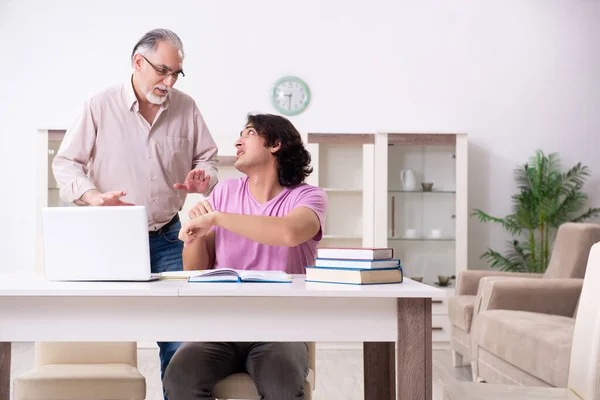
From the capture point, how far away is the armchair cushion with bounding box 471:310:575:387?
2.96 meters

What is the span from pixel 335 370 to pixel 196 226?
8.64 feet

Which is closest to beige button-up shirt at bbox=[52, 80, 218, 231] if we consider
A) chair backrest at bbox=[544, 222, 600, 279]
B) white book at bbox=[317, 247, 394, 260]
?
white book at bbox=[317, 247, 394, 260]

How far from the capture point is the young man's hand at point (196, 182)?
2.59m

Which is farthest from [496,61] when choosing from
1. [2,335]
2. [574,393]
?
[2,335]

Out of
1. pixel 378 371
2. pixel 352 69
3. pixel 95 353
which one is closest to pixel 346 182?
pixel 352 69

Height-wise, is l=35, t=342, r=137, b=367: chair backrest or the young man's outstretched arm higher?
the young man's outstretched arm

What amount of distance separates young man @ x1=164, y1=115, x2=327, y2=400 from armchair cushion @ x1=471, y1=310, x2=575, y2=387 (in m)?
1.12

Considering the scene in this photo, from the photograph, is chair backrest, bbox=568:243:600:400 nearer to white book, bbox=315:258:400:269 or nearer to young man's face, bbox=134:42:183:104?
white book, bbox=315:258:400:269

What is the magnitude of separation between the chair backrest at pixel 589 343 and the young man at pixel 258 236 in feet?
2.41

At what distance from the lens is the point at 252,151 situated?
8.48 feet

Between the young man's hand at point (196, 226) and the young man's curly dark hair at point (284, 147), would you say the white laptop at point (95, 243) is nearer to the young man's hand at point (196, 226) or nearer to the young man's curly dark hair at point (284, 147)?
the young man's hand at point (196, 226)

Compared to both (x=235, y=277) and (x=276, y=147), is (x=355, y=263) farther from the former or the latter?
(x=276, y=147)

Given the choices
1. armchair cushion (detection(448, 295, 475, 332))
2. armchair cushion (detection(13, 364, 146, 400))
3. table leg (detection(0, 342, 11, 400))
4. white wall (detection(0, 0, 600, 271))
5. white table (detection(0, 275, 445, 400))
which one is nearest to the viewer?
white table (detection(0, 275, 445, 400))

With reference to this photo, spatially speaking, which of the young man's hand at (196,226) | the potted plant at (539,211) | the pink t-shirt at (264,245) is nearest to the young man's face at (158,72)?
the pink t-shirt at (264,245)
